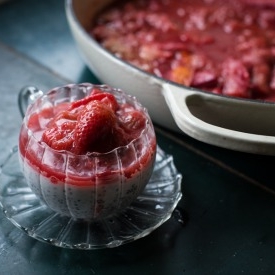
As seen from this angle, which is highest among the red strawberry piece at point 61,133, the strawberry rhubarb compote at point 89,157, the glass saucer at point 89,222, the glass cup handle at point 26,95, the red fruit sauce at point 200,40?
the red strawberry piece at point 61,133

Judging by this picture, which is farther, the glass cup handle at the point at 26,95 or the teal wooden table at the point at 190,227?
the glass cup handle at the point at 26,95

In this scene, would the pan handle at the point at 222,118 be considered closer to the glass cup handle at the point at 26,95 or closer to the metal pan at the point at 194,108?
the metal pan at the point at 194,108


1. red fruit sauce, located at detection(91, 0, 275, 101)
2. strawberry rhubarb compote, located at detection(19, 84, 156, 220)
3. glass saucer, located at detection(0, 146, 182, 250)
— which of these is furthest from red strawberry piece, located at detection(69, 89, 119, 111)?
red fruit sauce, located at detection(91, 0, 275, 101)

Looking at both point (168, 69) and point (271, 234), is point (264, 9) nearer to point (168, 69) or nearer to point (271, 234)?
point (168, 69)

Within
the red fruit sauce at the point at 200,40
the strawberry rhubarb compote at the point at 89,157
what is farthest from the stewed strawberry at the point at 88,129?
the red fruit sauce at the point at 200,40

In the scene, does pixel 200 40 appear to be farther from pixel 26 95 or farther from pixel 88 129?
pixel 88 129

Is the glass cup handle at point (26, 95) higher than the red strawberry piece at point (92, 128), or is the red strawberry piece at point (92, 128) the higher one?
the red strawberry piece at point (92, 128)

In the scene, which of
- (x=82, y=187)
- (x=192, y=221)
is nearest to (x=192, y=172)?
(x=192, y=221)

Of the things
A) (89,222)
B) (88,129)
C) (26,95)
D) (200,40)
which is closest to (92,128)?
(88,129)
